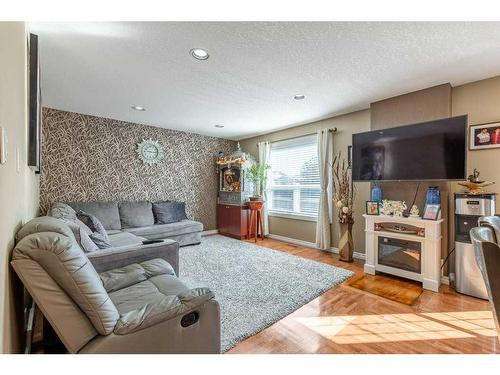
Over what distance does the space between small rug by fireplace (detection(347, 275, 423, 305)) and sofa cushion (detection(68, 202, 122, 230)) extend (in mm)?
3589

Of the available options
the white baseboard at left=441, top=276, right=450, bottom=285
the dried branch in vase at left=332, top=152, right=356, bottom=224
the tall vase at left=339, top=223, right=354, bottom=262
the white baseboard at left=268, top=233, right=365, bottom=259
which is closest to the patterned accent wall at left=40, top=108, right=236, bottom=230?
the white baseboard at left=268, top=233, right=365, bottom=259

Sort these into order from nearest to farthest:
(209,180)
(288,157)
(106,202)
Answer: (106,202)
(288,157)
(209,180)

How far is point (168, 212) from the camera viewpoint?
4328 mm

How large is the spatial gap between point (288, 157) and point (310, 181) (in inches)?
29.2

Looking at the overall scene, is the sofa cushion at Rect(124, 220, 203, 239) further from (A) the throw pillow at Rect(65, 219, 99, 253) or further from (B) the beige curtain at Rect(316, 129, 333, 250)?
(B) the beige curtain at Rect(316, 129, 333, 250)

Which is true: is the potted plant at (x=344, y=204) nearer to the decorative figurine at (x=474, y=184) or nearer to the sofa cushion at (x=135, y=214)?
the decorative figurine at (x=474, y=184)

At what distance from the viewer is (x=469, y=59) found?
6.92 feet

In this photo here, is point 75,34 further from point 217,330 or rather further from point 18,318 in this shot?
point 217,330

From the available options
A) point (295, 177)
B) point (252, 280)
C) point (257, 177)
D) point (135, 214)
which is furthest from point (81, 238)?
point (295, 177)

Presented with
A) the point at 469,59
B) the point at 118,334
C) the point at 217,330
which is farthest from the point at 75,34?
the point at 469,59

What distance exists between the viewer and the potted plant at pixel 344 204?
3.44 m

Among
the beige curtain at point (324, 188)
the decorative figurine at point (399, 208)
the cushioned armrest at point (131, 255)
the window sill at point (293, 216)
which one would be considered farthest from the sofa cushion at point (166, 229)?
the decorative figurine at point (399, 208)

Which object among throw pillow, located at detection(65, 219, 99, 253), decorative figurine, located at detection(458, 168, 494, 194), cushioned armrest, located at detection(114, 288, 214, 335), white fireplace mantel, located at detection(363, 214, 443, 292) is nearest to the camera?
cushioned armrest, located at detection(114, 288, 214, 335)

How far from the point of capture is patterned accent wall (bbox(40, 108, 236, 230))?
3.53 m
